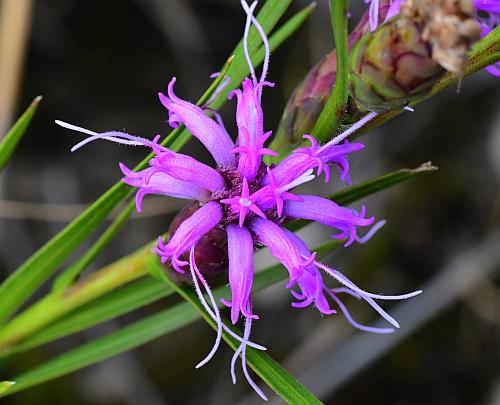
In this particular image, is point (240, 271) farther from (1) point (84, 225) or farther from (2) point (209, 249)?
(1) point (84, 225)

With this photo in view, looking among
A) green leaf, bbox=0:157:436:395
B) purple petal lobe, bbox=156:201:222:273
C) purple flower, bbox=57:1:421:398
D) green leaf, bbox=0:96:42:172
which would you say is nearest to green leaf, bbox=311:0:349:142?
purple flower, bbox=57:1:421:398

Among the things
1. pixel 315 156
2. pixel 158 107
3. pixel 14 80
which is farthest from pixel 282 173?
pixel 158 107

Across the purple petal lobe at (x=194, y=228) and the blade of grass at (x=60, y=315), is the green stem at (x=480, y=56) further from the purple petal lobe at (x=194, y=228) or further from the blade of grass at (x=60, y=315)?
the blade of grass at (x=60, y=315)

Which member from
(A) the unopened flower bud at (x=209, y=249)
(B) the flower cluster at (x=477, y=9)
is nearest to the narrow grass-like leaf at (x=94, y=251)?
(A) the unopened flower bud at (x=209, y=249)

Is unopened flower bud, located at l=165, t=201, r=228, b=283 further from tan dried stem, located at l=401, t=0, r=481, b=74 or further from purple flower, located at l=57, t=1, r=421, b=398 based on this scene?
tan dried stem, located at l=401, t=0, r=481, b=74

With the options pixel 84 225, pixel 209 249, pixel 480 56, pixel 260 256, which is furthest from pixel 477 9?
pixel 260 256

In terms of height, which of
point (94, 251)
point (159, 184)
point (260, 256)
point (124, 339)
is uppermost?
point (159, 184)
